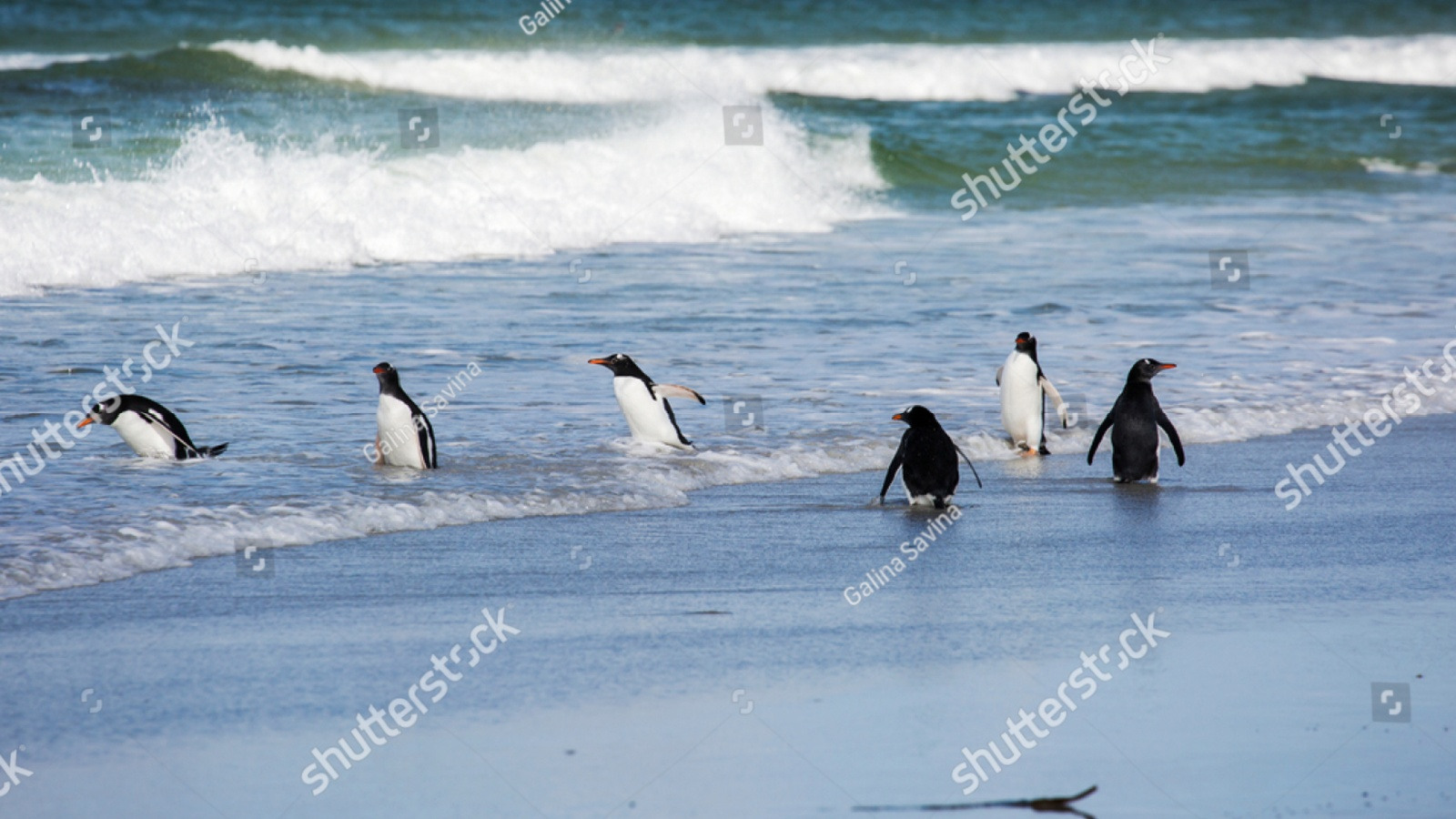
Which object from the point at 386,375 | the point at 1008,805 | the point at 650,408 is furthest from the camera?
the point at 650,408

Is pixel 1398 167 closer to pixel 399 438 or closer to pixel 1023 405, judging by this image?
pixel 1023 405

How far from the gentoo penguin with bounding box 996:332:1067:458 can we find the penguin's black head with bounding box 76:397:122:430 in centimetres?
416

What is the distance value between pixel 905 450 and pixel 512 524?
5.50ft

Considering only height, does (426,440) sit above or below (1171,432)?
above

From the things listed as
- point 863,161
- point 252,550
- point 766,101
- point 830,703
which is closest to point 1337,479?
point 830,703

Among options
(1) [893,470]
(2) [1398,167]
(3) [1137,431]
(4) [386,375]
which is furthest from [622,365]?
(2) [1398,167]

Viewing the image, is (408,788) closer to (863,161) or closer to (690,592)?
(690,592)

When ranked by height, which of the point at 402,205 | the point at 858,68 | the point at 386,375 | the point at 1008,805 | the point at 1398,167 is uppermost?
the point at 858,68

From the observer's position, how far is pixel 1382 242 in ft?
57.6

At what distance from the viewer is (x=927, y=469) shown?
6988 mm

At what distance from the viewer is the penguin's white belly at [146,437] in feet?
24.4

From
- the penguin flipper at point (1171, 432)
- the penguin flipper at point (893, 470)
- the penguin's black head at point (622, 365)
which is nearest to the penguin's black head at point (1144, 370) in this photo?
the penguin flipper at point (1171, 432)

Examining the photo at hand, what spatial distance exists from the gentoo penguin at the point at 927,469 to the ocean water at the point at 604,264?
0.82m

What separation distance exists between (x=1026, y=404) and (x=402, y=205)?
34.0 ft
